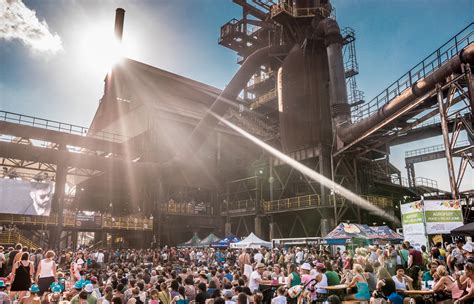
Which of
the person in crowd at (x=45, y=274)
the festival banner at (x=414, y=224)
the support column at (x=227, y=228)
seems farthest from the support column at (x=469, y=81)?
the support column at (x=227, y=228)

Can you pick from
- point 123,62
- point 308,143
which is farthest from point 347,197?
point 123,62

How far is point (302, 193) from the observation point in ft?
129

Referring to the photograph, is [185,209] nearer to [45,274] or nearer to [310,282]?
[45,274]

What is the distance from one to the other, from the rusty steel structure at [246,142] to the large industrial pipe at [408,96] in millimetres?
100

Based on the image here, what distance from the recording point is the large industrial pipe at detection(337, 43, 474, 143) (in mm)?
18000

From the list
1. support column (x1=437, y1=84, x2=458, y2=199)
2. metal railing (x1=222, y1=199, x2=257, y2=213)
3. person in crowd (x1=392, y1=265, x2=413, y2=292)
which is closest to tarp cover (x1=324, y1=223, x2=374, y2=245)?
support column (x1=437, y1=84, x2=458, y2=199)

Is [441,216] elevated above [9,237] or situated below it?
above

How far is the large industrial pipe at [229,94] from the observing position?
3841cm

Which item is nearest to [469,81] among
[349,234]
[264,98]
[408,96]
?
[408,96]

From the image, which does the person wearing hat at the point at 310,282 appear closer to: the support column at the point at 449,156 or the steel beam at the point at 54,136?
the support column at the point at 449,156

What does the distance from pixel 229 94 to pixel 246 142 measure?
11.1 meters

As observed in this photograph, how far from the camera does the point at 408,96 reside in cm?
2270

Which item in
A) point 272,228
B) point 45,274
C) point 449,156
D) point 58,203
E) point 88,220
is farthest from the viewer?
point 272,228

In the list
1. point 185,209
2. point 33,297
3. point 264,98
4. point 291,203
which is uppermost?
point 264,98
